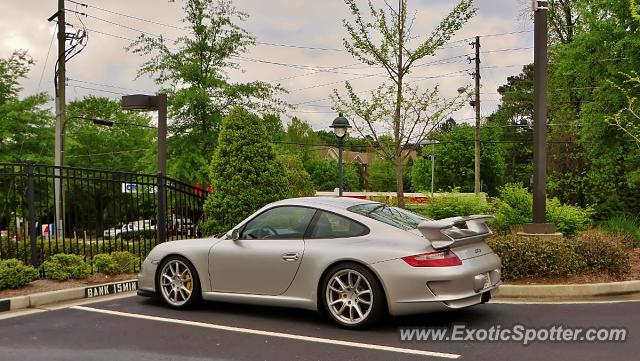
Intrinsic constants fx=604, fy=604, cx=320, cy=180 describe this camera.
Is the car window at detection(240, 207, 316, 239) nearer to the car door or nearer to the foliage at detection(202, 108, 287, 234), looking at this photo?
the car door

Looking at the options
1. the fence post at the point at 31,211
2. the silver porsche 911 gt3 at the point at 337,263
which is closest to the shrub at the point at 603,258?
the silver porsche 911 gt3 at the point at 337,263

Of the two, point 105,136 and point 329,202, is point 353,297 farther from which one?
point 105,136

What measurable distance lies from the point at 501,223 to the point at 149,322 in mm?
8641

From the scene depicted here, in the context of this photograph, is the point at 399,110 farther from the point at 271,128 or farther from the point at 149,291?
the point at 271,128

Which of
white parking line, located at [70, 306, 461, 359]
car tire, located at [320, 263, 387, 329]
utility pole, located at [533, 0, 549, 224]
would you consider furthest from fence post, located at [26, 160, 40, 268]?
utility pole, located at [533, 0, 549, 224]

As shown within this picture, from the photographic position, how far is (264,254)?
267 inches

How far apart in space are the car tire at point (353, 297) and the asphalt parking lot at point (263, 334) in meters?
0.14

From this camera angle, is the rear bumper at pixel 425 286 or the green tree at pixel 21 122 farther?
the green tree at pixel 21 122

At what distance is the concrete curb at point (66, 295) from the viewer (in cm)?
761

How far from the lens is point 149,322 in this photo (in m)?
6.75

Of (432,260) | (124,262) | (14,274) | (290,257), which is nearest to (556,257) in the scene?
(432,260)

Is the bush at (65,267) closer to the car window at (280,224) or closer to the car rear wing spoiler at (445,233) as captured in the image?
the car window at (280,224)

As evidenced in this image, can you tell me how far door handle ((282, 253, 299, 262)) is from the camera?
6.56m

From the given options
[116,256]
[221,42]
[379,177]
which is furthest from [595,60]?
[379,177]
